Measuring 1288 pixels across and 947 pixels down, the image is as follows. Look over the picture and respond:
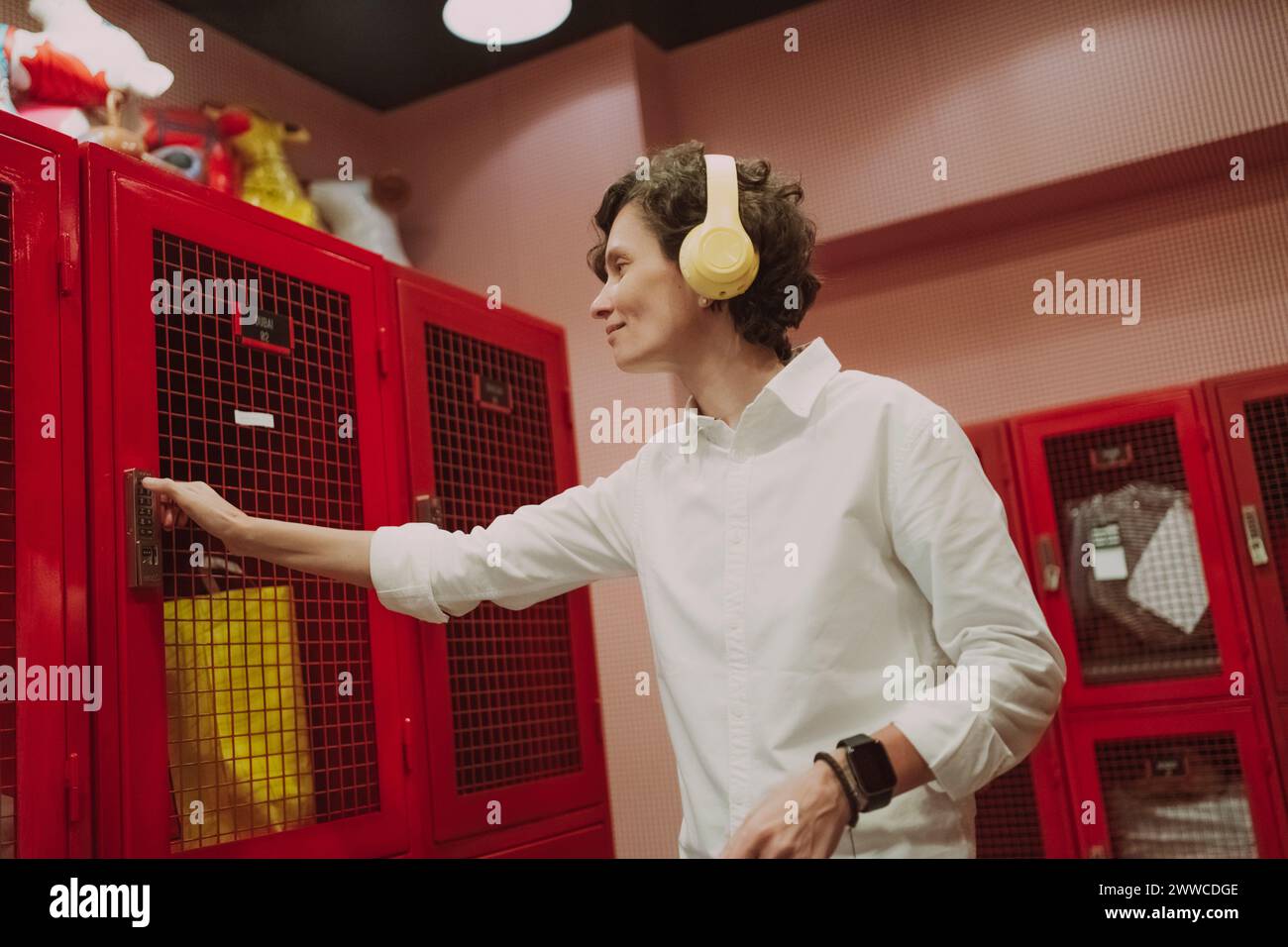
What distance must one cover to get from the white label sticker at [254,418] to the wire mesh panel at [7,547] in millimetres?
343

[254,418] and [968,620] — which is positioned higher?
[254,418]

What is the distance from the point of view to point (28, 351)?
4.71ft

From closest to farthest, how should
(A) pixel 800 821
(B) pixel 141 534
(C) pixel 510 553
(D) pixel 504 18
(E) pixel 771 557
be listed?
(A) pixel 800 821 → (E) pixel 771 557 → (B) pixel 141 534 → (C) pixel 510 553 → (D) pixel 504 18

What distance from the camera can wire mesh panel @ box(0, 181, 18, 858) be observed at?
1.34m

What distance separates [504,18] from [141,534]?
2567 millimetres

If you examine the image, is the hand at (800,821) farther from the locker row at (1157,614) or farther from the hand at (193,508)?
the locker row at (1157,614)

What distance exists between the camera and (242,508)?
5.69 feet

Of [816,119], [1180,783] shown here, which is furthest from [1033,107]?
[1180,783]

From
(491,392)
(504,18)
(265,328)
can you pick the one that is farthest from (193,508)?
(504,18)

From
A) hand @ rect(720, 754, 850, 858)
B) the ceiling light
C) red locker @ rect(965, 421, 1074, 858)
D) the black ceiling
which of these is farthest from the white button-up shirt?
the black ceiling

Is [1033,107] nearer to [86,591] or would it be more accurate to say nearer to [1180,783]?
[1180,783]

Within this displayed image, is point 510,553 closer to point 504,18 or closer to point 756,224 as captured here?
point 756,224

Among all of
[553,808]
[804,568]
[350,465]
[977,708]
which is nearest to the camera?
[977,708]

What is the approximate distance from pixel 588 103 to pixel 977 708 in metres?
3.25
